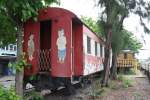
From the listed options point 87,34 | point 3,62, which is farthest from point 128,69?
point 87,34

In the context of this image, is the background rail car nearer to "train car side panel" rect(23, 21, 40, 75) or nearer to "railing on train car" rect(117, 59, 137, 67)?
"train car side panel" rect(23, 21, 40, 75)

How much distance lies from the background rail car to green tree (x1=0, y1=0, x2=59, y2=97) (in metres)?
1.07

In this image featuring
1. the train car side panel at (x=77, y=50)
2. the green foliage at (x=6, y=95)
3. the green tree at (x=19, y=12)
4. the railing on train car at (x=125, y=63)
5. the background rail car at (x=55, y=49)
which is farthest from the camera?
the railing on train car at (x=125, y=63)

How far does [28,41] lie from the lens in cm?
1467

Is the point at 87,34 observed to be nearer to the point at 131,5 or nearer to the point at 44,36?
the point at 44,36

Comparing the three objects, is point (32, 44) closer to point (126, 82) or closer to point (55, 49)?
point (55, 49)

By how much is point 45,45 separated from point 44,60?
1.45 m

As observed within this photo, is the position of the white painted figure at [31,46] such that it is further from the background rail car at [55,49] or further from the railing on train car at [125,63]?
the railing on train car at [125,63]

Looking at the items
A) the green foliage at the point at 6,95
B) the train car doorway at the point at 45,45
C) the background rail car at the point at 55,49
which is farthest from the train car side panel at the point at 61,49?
the green foliage at the point at 6,95

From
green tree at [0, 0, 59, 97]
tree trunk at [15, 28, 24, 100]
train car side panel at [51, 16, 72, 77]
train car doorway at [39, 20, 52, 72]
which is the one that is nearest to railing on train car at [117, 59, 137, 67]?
train car doorway at [39, 20, 52, 72]

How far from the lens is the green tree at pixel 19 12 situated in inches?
450

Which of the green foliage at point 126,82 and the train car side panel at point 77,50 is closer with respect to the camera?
the train car side panel at point 77,50

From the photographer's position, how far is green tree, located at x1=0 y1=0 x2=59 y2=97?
37.5ft

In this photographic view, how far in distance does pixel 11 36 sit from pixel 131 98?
17.2 feet
